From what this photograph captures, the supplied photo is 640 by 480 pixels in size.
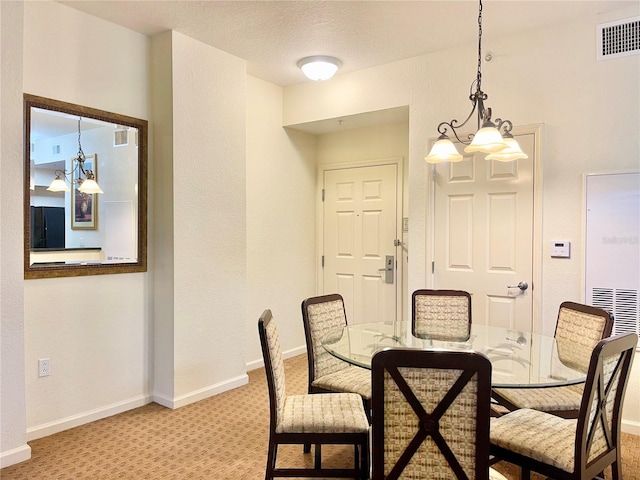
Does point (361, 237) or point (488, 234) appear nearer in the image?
point (488, 234)

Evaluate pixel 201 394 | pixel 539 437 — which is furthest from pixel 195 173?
pixel 539 437

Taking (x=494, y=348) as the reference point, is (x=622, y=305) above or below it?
above

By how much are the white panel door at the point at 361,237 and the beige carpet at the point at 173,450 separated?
70.9 inches

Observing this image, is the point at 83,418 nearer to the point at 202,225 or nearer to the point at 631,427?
the point at 202,225

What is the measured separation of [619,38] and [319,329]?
2.70 metres

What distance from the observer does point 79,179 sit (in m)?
3.10

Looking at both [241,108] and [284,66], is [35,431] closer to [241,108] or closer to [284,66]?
[241,108]

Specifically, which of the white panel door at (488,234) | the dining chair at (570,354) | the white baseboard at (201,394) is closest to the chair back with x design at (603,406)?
the dining chair at (570,354)

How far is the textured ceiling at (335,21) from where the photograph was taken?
9.71 feet

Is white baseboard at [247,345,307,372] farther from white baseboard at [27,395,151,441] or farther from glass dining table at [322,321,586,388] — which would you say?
glass dining table at [322,321,586,388]

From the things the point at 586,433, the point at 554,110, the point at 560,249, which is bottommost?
the point at 586,433

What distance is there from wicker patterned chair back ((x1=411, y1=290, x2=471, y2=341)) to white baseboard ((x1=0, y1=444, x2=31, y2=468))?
2.40m

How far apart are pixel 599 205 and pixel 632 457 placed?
1.53 meters

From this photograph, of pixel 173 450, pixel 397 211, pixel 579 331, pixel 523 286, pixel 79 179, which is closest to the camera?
pixel 579 331
